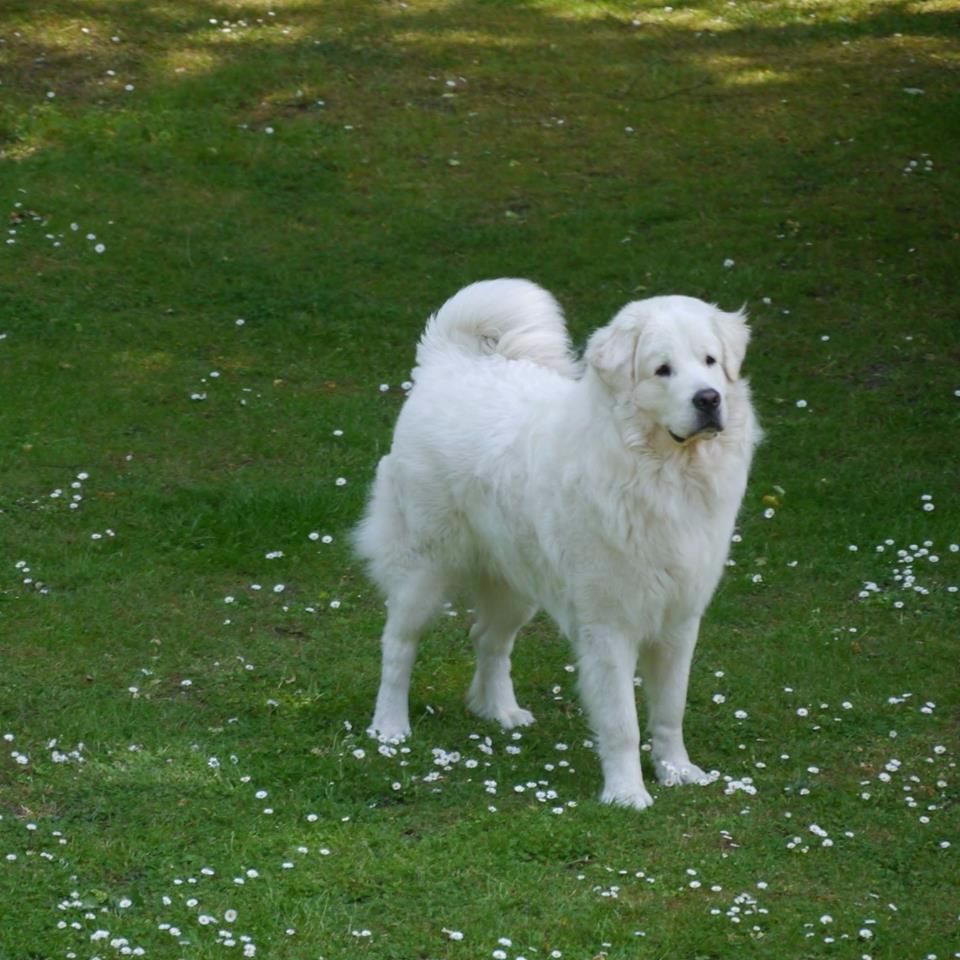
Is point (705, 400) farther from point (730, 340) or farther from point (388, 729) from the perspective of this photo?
point (388, 729)

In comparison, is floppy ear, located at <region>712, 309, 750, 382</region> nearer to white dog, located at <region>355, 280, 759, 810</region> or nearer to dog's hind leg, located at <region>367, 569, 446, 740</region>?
white dog, located at <region>355, 280, 759, 810</region>

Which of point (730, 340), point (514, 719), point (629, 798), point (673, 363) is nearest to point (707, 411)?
point (673, 363)

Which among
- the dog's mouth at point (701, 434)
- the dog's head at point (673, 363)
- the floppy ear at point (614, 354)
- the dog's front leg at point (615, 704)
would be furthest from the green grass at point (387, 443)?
the floppy ear at point (614, 354)

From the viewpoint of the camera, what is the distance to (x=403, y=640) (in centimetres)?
750

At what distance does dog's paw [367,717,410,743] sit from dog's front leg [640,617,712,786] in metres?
1.06

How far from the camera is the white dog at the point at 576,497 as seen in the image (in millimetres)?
6492

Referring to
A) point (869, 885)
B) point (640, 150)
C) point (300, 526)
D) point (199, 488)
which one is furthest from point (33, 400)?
point (869, 885)

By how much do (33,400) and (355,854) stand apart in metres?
6.28

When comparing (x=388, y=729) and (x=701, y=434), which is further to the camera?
(x=388, y=729)

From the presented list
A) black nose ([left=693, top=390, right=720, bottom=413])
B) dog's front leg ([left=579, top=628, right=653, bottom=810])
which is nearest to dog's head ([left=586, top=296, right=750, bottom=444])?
black nose ([left=693, top=390, right=720, bottom=413])

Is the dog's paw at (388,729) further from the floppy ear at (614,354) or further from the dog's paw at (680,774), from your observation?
the floppy ear at (614,354)

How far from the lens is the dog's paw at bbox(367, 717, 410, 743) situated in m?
7.35

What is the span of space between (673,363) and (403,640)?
1.88 m

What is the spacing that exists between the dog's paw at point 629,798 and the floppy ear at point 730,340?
5.20 ft
